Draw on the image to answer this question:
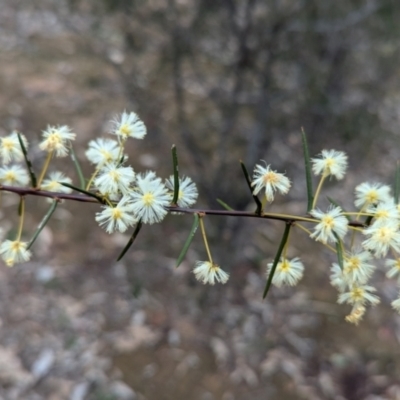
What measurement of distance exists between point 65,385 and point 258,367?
0.96 m

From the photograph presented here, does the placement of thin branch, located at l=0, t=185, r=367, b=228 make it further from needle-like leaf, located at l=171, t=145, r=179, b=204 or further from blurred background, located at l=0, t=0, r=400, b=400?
blurred background, located at l=0, t=0, r=400, b=400

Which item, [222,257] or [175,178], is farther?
[222,257]

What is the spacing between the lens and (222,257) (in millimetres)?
2504

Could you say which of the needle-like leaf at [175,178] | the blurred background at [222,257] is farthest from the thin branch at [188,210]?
the blurred background at [222,257]

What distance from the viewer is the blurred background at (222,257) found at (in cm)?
229

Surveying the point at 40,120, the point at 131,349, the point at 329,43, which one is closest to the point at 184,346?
the point at 131,349

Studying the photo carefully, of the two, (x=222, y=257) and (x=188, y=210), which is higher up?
(x=222, y=257)

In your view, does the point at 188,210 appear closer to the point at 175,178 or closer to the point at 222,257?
the point at 175,178

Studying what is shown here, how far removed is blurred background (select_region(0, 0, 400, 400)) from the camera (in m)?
2.29

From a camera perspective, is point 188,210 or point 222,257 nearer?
point 188,210

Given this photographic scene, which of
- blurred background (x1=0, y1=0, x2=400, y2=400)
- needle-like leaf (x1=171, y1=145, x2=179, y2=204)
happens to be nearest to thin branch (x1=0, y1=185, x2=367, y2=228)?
needle-like leaf (x1=171, y1=145, x2=179, y2=204)

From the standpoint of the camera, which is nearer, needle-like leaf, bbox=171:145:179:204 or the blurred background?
needle-like leaf, bbox=171:145:179:204

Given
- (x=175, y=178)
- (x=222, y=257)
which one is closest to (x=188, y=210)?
(x=175, y=178)

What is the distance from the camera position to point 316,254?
292 centimetres
